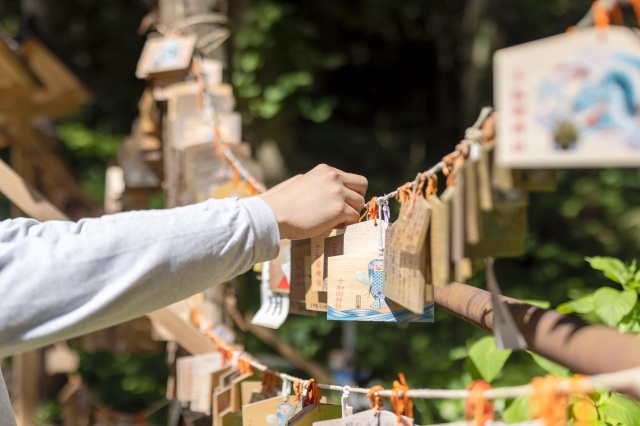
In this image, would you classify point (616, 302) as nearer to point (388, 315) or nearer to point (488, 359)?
point (488, 359)

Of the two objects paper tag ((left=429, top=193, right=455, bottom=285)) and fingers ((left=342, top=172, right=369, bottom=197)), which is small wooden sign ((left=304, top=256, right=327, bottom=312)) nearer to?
fingers ((left=342, top=172, right=369, bottom=197))

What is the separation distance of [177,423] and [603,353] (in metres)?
1.53

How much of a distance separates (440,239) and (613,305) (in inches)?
29.6

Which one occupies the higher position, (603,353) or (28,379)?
(603,353)

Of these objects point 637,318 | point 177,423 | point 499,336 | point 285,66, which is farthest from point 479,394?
point 285,66

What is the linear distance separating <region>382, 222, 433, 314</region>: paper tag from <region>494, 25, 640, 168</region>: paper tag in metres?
0.22

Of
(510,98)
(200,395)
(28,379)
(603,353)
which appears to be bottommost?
(28,379)

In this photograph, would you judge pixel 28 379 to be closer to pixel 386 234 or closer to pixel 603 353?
pixel 386 234

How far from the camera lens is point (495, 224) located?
2.65ft

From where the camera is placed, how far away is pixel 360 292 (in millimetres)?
1098

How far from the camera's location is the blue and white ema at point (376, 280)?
1.08m

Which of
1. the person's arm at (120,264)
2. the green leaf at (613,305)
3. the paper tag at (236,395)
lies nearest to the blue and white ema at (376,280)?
the person's arm at (120,264)

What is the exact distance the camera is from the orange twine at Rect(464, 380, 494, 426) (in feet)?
2.57

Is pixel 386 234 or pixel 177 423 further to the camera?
pixel 177 423
